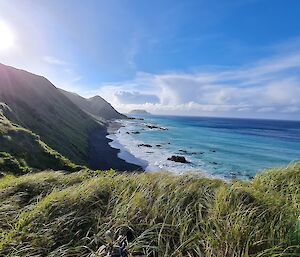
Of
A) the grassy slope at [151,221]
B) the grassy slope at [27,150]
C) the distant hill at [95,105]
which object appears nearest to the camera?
the grassy slope at [151,221]

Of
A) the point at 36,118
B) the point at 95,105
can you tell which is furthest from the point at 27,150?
the point at 95,105

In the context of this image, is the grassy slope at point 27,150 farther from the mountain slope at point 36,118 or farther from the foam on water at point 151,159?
the foam on water at point 151,159

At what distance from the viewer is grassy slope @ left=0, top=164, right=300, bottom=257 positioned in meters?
3.08

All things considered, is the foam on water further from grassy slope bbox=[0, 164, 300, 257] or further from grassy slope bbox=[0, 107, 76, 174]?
grassy slope bbox=[0, 164, 300, 257]

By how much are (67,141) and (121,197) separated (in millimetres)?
41845

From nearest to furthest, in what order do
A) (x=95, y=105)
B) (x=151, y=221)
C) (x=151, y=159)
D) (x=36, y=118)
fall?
(x=151, y=221) < (x=151, y=159) < (x=36, y=118) < (x=95, y=105)

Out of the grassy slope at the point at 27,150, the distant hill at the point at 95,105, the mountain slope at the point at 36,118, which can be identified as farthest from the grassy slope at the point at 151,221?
the distant hill at the point at 95,105

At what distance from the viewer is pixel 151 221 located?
12.1ft

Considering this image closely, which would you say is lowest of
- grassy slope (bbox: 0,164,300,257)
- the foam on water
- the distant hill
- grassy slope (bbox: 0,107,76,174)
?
the foam on water

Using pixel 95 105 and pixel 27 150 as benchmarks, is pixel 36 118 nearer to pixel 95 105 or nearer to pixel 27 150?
pixel 27 150

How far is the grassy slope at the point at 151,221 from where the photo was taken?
3.08 metres

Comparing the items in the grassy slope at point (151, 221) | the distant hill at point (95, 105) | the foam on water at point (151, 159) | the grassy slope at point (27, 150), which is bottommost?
the foam on water at point (151, 159)

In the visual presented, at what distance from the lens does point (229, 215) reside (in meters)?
3.56

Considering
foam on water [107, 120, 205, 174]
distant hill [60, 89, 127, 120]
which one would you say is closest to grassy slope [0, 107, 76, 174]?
foam on water [107, 120, 205, 174]
